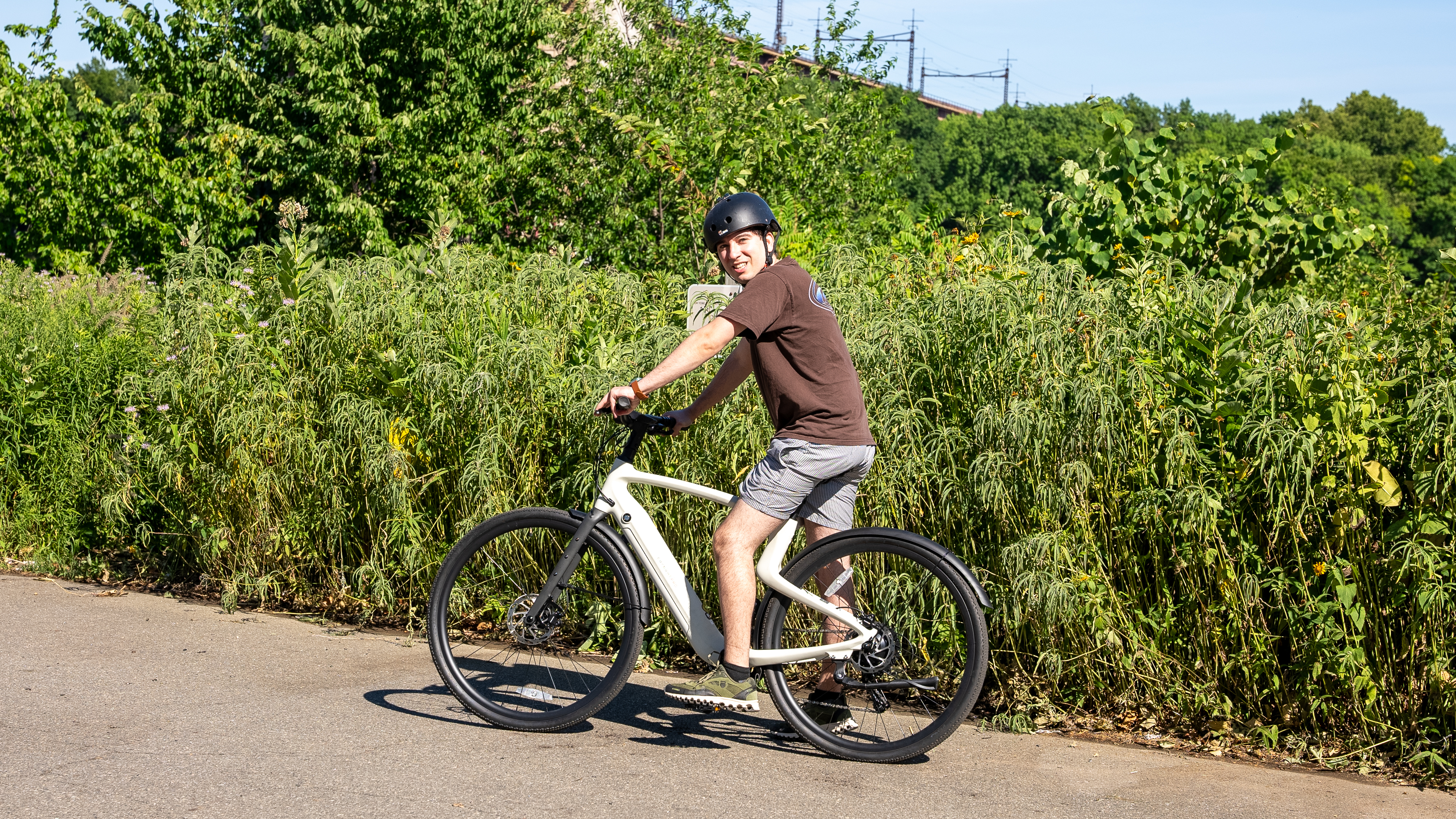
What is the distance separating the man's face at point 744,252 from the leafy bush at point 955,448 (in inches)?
38.6

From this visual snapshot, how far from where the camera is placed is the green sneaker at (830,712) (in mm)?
4445

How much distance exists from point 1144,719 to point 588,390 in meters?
2.58

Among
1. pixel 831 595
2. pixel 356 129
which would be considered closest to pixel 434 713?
pixel 831 595

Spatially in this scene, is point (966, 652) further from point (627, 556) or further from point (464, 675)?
point (464, 675)

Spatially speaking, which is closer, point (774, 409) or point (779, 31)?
point (774, 409)

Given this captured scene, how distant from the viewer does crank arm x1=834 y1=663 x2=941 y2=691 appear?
14.2 ft

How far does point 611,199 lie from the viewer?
12.2 metres

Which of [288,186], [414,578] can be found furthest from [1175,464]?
[288,186]

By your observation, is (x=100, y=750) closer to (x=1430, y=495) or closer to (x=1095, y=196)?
(x=1430, y=495)

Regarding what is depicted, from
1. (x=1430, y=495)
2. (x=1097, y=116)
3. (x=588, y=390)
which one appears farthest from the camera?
(x=1097, y=116)

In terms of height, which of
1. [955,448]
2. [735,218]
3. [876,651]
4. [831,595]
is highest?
[735,218]

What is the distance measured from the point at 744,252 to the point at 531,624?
59.2 inches

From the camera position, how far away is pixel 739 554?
13.9 ft

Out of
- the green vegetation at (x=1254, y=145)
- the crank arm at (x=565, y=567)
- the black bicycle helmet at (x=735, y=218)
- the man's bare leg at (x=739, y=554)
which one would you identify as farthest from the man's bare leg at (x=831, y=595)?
the green vegetation at (x=1254, y=145)
